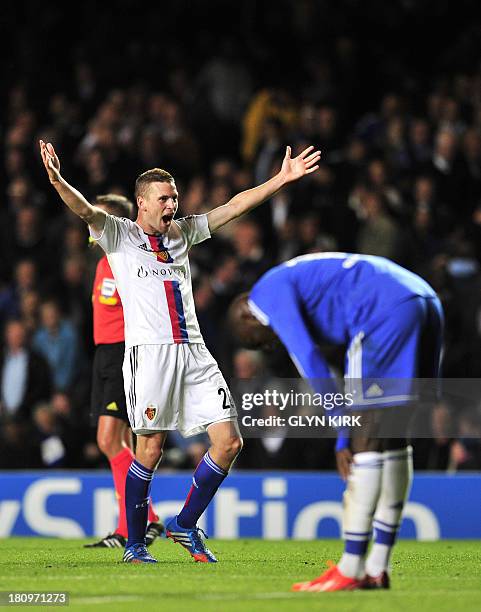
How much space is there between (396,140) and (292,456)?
4340 millimetres

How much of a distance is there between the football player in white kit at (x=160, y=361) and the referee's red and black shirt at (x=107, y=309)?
3.52 ft

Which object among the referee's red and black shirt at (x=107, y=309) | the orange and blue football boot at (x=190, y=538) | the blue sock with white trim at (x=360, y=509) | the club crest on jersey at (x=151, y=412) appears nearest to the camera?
the blue sock with white trim at (x=360, y=509)

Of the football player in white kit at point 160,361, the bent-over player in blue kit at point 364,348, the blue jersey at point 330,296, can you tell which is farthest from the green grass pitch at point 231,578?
the blue jersey at point 330,296

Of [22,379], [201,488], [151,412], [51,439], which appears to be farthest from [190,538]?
[22,379]

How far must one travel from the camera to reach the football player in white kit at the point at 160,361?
7926 mm

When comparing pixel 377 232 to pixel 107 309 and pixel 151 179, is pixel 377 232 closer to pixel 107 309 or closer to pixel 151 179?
pixel 107 309

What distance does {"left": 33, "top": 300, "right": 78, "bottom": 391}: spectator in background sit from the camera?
13594 mm

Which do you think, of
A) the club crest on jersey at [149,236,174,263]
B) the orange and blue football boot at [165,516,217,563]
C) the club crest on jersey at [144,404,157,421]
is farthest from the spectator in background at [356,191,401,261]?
the club crest on jersey at [144,404,157,421]

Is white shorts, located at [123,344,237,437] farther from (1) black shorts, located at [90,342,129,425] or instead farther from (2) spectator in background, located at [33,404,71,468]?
(2) spectator in background, located at [33,404,71,468]

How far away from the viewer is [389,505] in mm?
6656

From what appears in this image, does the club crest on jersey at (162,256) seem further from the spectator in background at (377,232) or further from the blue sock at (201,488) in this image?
the spectator in background at (377,232)

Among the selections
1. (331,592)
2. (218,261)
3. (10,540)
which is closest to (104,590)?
(331,592)

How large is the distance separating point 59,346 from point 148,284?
5818 millimetres

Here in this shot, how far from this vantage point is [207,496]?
317 inches
